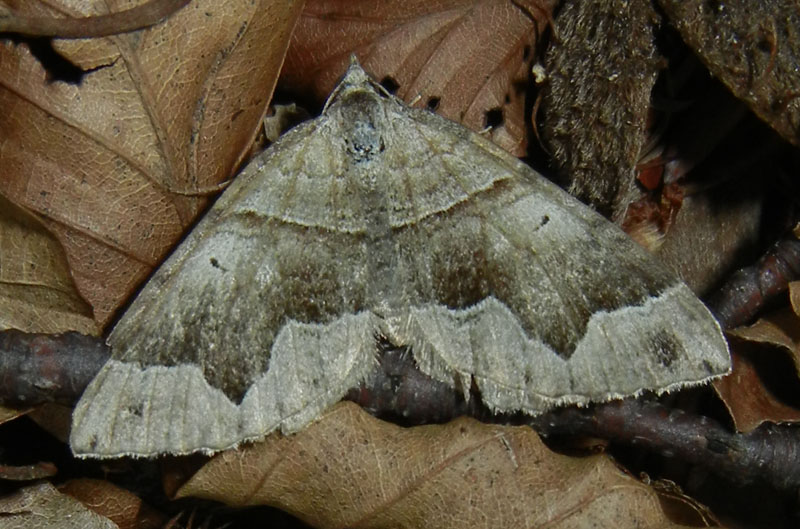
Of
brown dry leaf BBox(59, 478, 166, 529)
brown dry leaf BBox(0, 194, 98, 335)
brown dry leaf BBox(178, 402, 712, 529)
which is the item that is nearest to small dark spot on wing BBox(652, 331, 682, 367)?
brown dry leaf BBox(178, 402, 712, 529)

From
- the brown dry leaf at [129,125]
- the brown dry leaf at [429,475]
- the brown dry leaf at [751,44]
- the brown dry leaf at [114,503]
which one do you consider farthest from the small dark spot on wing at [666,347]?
the brown dry leaf at [114,503]

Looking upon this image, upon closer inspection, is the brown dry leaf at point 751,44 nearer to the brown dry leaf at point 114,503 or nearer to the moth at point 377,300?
the moth at point 377,300

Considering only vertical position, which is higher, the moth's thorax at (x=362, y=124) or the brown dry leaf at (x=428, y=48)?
the brown dry leaf at (x=428, y=48)

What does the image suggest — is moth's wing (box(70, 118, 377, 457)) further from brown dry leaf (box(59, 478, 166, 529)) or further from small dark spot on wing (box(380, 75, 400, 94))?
small dark spot on wing (box(380, 75, 400, 94))

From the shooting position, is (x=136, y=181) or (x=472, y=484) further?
(x=136, y=181)

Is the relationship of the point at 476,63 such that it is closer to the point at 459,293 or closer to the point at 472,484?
the point at 459,293

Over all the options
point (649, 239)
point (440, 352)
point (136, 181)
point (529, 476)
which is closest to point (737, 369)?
point (649, 239)

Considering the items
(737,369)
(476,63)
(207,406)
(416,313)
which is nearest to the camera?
(207,406)
